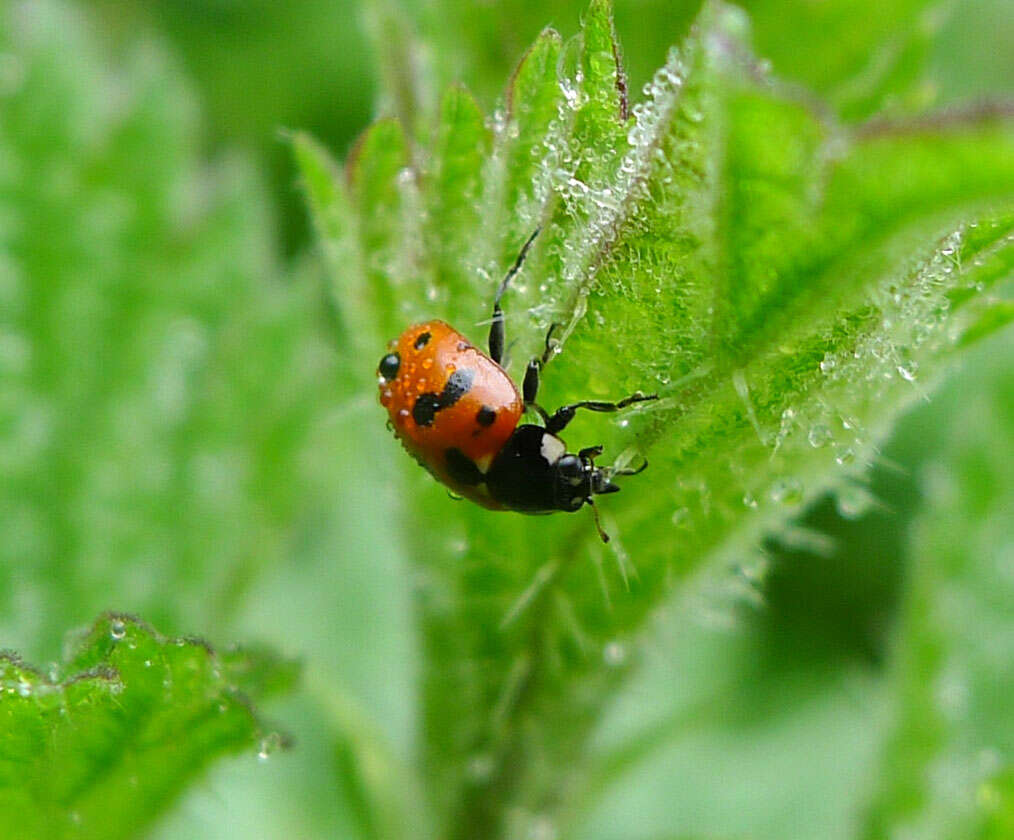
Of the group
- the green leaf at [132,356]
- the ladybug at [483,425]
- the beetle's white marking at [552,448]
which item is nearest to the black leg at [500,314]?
the ladybug at [483,425]

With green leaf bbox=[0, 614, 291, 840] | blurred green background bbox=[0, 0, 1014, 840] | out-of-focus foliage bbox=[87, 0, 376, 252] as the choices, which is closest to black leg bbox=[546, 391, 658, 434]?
blurred green background bbox=[0, 0, 1014, 840]

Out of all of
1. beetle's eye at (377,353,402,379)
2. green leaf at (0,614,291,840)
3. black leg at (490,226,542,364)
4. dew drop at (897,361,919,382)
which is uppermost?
beetle's eye at (377,353,402,379)

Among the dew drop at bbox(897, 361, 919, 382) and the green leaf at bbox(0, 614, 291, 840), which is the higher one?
the green leaf at bbox(0, 614, 291, 840)

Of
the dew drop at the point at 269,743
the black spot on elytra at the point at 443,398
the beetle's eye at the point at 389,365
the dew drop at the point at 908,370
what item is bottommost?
the dew drop at the point at 908,370

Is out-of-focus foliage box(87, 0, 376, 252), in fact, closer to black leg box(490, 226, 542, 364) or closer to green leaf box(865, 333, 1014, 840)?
green leaf box(865, 333, 1014, 840)

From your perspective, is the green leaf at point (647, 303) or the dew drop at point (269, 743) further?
the dew drop at point (269, 743)

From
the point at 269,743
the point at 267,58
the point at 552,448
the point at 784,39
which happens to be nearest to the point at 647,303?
the point at 552,448

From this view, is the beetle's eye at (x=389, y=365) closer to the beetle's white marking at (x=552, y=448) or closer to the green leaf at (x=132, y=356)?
the beetle's white marking at (x=552, y=448)
